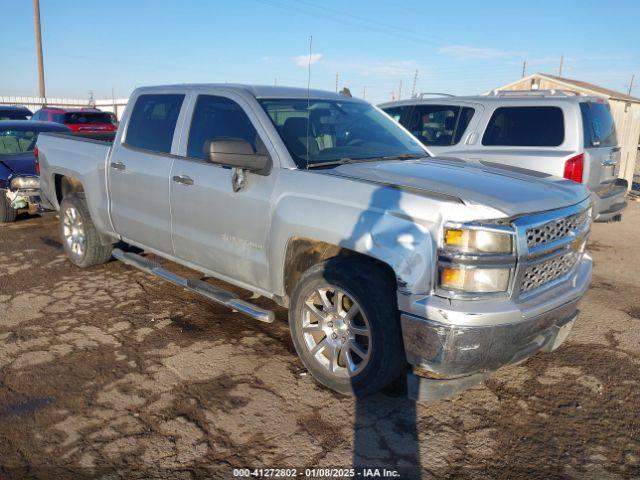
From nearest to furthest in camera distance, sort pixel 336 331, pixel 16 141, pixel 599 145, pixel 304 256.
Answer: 1. pixel 336 331
2. pixel 304 256
3. pixel 599 145
4. pixel 16 141

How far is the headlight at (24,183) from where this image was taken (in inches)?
311

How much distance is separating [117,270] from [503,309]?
4600 millimetres

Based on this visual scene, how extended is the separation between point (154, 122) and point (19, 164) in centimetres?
446

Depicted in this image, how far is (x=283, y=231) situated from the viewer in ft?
12.0

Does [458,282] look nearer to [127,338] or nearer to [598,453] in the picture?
[598,453]

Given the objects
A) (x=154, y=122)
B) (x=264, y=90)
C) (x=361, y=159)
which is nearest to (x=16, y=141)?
(x=154, y=122)

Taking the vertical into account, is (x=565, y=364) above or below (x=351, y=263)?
below

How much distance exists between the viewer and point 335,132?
4277mm

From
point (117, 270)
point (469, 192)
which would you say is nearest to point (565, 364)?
point (469, 192)

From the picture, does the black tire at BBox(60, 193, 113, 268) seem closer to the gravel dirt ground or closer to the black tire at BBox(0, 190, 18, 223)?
the gravel dirt ground

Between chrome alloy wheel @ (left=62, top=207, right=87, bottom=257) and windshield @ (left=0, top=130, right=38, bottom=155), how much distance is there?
3.27 metres

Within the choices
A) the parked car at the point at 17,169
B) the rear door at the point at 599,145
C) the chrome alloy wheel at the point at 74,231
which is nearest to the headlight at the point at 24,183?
the parked car at the point at 17,169

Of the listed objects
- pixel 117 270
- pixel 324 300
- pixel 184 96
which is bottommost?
pixel 117 270

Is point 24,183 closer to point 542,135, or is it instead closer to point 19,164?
point 19,164
